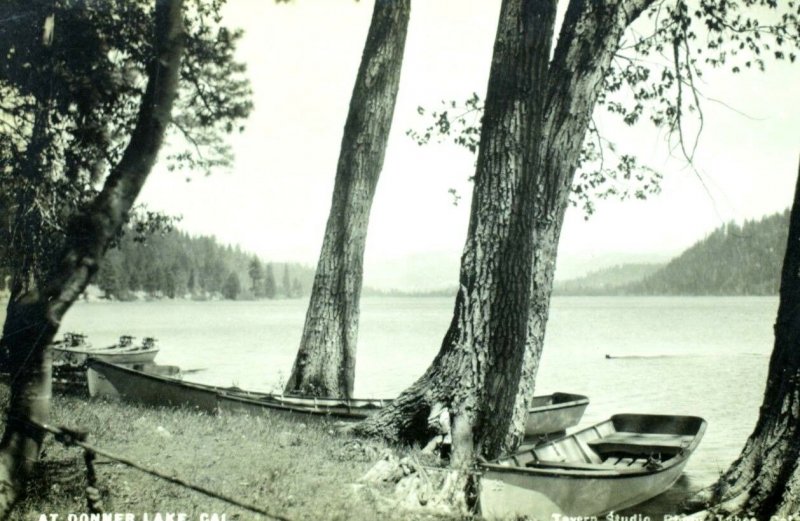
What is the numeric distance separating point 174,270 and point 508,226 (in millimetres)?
119381

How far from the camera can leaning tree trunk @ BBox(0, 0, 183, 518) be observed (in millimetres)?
4469

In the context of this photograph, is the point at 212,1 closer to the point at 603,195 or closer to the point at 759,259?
the point at 603,195

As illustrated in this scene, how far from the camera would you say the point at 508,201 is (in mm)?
6996

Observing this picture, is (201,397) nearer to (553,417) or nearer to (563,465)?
(563,465)

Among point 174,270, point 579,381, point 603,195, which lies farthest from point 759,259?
point 603,195

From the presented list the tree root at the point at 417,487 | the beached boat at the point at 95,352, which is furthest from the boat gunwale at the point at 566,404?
the beached boat at the point at 95,352

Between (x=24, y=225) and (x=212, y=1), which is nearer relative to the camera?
(x=24, y=225)

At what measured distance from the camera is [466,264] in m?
7.23

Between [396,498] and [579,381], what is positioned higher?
[396,498]

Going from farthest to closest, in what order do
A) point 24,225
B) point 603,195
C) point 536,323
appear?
point 603,195, point 24,225, point 536,323

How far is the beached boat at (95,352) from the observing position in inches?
672

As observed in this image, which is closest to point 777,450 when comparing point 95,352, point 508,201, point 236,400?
point 508,201

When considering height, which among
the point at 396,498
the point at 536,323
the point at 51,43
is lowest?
the point at 396,498

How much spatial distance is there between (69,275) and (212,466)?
9.80 ft
